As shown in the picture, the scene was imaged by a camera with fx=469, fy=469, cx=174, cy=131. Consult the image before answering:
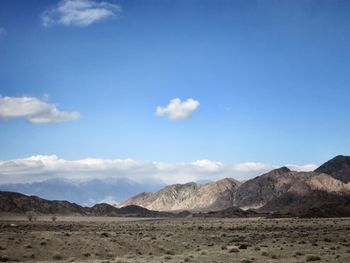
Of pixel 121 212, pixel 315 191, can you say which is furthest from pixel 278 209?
pixel 121 212

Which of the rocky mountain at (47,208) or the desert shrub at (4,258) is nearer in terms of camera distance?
the desert shrub at (4,258)

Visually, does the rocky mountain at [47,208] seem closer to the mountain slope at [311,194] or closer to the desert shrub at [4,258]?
the mountain slope at [311,194]

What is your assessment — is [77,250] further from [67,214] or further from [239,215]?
[67,214]

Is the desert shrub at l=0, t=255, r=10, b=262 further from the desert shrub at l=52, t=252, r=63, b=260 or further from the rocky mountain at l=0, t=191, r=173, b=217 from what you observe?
the rocky mountain at l=0, t=191, r=173, b=217

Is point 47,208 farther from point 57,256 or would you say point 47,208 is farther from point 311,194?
point 57,256

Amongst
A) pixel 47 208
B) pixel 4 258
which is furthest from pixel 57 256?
pixel 47 208

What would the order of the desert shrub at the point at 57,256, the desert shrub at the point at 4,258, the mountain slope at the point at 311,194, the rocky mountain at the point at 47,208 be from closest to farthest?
1. the desert shrub at the point at 4,258
2. the desert shrub at the point at 57,256
3. the rocky mountain at the point at 47,208
4. the mountain slope at the point at 311,194

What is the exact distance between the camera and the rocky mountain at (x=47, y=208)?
152m

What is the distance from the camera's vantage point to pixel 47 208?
163625 mm

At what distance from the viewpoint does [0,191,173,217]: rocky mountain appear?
498 feet

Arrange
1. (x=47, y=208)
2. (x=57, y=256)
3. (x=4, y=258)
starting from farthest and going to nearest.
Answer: (x=47, y=208) < (x=57, y=256) < (x=4, y=258)

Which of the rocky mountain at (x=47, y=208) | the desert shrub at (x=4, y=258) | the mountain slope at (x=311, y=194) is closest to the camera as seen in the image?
the desert shrub at (x=4, y=258)

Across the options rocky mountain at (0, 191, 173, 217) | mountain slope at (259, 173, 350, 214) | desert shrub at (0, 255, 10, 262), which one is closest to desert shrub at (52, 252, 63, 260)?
desert shrub at (0, 255, 10, 262)

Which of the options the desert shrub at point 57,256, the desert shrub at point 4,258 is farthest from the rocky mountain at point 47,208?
the desert shrub at point 4,258
